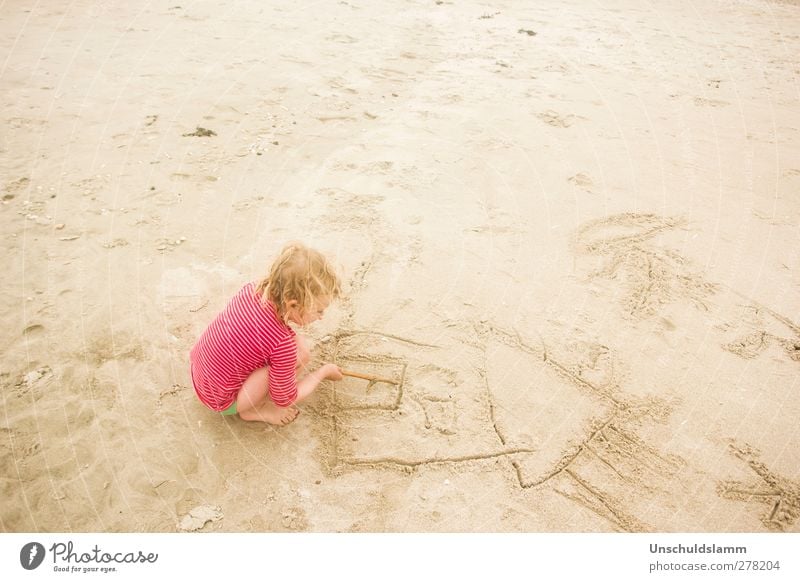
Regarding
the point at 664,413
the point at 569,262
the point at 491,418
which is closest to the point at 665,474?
the point at 664,413

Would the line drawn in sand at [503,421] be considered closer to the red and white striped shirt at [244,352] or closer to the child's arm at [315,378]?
the child's arm at [315,378]

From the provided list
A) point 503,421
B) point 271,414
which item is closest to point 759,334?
point 503,421

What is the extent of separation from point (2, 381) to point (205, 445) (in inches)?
40.9

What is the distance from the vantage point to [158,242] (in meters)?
3.33

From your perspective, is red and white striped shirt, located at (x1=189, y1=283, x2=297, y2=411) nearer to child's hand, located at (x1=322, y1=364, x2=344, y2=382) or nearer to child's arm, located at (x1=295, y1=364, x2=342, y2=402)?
child's arm, located at (x1=295, y1=364, x2=342, y2=402)

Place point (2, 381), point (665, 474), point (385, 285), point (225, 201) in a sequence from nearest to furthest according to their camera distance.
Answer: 1. point (665, 474)
2. point (2, 381)
3. point (385, 285)
4. point (225, 201)

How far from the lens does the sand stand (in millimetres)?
2178

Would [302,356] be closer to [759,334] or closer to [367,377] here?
[367,377]

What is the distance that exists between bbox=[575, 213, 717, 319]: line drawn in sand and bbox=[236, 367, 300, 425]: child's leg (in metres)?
2.00

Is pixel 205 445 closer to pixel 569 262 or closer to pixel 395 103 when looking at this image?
pixel 569 262

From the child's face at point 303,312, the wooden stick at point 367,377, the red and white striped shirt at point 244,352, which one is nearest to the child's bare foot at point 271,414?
the red and white striped shirt at point 244,352

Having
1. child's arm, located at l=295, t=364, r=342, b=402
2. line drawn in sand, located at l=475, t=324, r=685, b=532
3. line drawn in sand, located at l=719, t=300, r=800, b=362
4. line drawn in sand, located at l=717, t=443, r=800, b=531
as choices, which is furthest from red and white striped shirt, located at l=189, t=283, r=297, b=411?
line drawn in sand, located at l=719, t=300, r=800, b=362

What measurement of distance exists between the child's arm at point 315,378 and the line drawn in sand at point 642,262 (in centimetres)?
172

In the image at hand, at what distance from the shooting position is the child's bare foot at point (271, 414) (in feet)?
7.66
